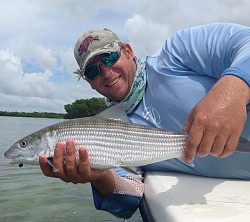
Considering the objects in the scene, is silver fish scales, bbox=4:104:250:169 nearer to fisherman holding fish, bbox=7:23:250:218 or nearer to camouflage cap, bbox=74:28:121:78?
fisherman holding fish, bbox=7:23:250:218

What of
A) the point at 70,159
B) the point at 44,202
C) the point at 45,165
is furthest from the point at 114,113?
the point at 44,202

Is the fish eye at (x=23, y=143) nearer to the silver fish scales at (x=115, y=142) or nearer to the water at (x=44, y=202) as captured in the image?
the silver fish scales at (x=115, y=142)

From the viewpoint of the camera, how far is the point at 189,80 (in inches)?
133

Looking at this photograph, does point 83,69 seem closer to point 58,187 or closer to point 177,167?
point 177,167

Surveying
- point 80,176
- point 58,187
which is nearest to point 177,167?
point 80,176

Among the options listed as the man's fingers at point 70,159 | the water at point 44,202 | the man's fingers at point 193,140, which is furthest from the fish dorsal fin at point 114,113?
the water at point 44,202

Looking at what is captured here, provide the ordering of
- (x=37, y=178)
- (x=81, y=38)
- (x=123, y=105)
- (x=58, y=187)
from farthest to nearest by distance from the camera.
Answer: (x=37, y=178) < (x=58, y=187) < (x=81, y=38) < (x=123, y=105)

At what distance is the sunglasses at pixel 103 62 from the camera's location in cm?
385

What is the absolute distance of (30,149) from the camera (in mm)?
2971

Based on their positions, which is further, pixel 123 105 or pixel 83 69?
pixel 83 69

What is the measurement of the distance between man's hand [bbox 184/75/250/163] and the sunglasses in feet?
5.39

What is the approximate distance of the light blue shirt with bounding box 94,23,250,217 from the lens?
3.16 metres

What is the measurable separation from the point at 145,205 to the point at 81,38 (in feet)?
5.82

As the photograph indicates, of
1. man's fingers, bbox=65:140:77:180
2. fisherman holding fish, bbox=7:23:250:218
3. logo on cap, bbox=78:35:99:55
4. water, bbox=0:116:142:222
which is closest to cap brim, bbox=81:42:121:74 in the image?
fisherman holding fish, bbox=7:23:250:218
